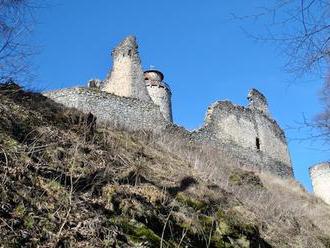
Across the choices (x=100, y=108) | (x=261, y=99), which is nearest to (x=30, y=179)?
(x=100, y=108)

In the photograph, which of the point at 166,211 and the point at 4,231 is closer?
the point at 4,231

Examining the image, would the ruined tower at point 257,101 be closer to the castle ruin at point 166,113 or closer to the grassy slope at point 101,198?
the castle ruin at point 166,113

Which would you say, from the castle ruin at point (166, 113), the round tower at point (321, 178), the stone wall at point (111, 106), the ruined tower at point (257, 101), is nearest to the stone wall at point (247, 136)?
the castle ruin at point (166, 113)

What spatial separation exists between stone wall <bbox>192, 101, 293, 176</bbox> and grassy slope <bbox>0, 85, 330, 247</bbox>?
11630mm

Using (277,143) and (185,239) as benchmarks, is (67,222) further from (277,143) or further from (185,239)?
(277,143)

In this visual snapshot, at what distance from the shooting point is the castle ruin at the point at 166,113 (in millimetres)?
16812

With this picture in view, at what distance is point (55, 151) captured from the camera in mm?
6309


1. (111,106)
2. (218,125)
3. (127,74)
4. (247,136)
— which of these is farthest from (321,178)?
(111,106)

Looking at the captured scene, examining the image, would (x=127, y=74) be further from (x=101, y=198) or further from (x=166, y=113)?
(x=101, y=198)

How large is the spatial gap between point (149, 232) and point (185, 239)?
56 cm

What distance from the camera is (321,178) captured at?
88.8 feet

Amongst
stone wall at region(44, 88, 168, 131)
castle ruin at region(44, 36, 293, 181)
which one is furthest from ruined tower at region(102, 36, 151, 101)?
stone wall at region(44, 88, 168, 131)

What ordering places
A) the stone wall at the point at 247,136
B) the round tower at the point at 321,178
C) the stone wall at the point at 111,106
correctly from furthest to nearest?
the round tower at the point at 321,178 → the stone wall at the point at 247,136 → the stone wall at the point at 111,106

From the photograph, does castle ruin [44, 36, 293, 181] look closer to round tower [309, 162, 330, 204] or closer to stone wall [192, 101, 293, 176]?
stone wall [192, 101, 293, 176]
